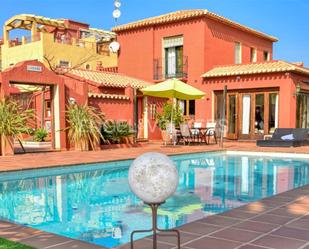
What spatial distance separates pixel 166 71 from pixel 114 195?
15560 mm

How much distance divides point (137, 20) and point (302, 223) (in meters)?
21.1

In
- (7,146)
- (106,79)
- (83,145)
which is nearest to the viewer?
(7,146)

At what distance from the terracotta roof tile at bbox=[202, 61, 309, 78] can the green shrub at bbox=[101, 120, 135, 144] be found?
6534 mm

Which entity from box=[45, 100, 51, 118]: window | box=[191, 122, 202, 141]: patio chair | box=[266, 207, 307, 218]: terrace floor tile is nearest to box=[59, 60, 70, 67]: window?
box=[45, 100, 51, 118]: window

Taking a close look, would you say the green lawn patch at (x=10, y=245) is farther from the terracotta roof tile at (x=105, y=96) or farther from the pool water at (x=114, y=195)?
the terracotta roof tile at (x=105, y=96)

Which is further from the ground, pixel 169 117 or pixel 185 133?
pixel 169 117

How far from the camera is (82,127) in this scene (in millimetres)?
13547

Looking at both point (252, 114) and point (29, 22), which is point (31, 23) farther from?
point (252, 114)

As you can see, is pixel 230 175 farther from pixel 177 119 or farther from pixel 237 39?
pixel 237 39

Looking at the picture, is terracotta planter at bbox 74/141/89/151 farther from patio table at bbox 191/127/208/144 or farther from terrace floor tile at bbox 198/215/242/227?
terrace floor tile at bbox 198/215/242/227

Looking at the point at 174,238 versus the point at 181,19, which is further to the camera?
the point at 181,19

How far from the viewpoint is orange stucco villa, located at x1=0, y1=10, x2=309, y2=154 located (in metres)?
16.7

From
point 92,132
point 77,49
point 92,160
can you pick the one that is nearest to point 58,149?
point 92,132

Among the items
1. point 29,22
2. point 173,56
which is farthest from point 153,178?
point 29,22
